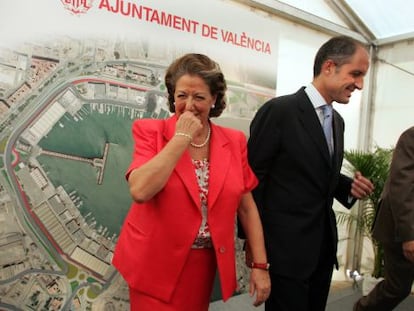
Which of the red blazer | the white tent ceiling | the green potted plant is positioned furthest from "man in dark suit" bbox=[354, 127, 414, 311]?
the white tent ceiling

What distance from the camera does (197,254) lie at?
1.29 metres

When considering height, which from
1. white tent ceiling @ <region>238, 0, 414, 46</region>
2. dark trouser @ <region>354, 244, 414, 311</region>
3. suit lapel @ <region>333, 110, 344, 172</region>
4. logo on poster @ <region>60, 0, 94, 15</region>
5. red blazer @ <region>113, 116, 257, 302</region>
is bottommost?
dark trouser @ <region>354, 244, 414, 311</region>

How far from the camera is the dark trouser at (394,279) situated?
2246 mm

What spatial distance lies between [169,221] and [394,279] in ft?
5.88

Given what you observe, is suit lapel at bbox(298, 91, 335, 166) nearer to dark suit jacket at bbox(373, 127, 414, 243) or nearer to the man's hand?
the man's hand

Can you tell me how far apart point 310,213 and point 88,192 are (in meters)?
1.25

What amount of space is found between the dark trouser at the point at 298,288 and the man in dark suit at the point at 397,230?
52 centimetres

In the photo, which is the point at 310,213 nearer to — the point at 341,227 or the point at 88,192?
the point at 88,192

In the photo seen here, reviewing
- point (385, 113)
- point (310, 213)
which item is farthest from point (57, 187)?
point (385, 113)

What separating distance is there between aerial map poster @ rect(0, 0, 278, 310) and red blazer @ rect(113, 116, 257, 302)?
85 centimetres

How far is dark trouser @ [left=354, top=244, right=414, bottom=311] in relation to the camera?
2.25 metres

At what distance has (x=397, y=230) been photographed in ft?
6.51

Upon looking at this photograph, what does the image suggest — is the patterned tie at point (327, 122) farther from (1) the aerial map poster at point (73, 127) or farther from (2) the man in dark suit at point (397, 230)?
(1) the aerial map poster at point (73, 127)

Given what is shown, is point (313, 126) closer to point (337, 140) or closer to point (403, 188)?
point (337, 140)
